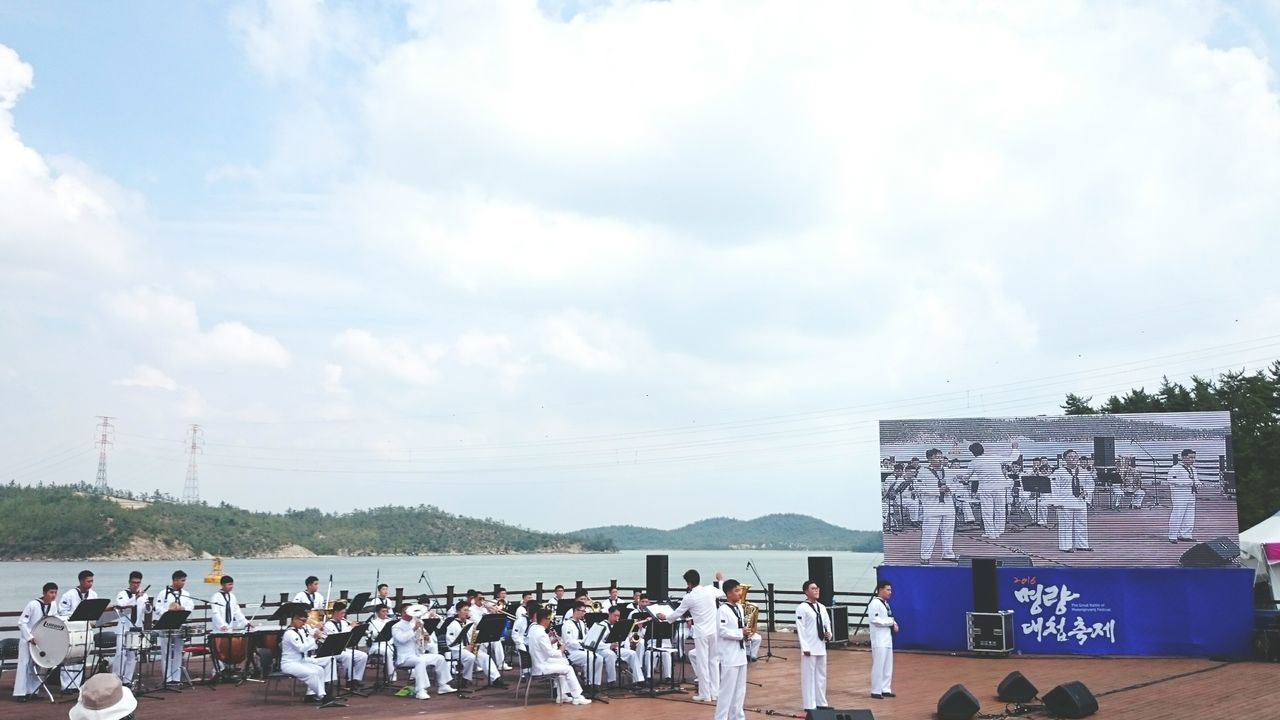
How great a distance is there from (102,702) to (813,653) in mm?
10326

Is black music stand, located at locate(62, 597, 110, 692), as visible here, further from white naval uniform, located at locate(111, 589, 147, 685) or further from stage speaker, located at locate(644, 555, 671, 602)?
stage speaker, located at locate(644, 555, 671, 602)

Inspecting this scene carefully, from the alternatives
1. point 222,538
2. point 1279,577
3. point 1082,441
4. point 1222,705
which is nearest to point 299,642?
point 1222,705

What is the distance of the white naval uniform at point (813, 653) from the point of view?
13.4 m

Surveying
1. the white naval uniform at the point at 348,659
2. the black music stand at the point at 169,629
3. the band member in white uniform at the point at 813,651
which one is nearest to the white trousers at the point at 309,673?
the white naval uniform at the point at 348,659

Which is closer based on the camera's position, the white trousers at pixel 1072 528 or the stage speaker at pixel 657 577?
the white trousers at pixel 1072 528

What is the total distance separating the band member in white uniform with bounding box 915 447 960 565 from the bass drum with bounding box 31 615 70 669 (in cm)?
1643

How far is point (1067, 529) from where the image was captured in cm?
2158

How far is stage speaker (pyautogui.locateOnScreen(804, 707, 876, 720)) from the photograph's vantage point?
9758 mm

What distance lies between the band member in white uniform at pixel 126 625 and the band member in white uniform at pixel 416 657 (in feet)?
12.8

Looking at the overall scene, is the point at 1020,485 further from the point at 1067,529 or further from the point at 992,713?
the point at 992,713

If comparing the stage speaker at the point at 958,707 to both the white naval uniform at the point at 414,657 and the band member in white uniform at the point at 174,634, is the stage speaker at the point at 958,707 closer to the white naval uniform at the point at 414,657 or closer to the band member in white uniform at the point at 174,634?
the white naval uniform at the point at 414,657

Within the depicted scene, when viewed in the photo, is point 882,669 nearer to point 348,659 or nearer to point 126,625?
point 348,659

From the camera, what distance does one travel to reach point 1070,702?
40.0 ft

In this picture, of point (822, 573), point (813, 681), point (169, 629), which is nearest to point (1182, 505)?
point (822, 573)
